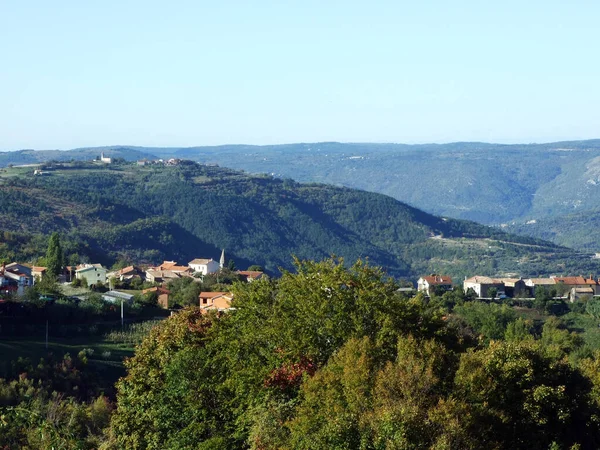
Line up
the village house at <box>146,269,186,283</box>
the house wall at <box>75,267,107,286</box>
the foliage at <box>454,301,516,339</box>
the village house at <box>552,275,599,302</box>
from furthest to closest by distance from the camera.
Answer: the village house at <box>552,275,599,302</box> → the village house at <box>146,269,186,283</box> → the house wall at <box>75,267,107,286</box> → the foliage at <box>454,301,516,339</box>

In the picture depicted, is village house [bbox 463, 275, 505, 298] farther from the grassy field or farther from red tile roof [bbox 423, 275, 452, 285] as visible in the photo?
the grassy field

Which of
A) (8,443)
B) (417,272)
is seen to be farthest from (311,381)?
(417,272)

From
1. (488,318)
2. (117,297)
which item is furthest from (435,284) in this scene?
(117,297)

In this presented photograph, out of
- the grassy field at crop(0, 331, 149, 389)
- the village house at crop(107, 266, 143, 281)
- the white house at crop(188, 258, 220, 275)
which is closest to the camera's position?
the grassy field at crop(0, 331, 149, 389)

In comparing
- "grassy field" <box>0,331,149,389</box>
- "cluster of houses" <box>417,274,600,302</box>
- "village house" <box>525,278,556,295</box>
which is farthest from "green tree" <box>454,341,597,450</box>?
"village house" <box>525,278,556,295</box>

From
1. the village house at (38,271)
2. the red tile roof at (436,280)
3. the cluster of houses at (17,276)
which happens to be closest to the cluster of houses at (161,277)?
the village house at (38,271)

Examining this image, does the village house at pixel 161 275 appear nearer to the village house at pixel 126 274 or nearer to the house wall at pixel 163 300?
the village house at pixel 126 274

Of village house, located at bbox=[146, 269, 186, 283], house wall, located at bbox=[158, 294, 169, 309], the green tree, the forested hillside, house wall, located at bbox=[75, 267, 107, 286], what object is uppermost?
the green tree
